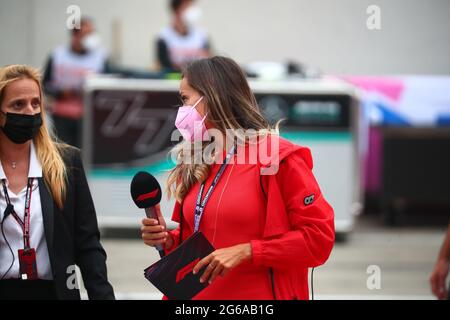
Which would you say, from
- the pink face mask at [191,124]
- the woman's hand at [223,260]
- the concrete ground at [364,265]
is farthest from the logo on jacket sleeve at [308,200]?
the concrete ground at [364,265]

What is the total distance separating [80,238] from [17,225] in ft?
1.11

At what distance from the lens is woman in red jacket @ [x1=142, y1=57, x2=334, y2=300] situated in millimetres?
3455

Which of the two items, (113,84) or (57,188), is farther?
(113,84)

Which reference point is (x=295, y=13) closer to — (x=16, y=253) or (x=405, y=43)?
(x=405, y=43)

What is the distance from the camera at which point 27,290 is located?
387 cm

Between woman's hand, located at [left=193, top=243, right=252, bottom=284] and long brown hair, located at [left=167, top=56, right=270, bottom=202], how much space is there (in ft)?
1.50

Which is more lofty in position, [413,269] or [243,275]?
[243,275]

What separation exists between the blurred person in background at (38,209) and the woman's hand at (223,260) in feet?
2.72

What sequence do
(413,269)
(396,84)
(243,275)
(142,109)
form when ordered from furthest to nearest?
(396,84)
(142,109)
(413,269)
(243,275)

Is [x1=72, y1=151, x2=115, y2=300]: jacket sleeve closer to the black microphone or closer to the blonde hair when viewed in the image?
the blonde hair

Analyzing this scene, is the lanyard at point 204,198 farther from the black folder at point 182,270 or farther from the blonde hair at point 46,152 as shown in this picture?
the blonde hair at point 46,152

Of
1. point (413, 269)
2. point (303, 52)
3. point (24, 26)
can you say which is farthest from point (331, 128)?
point (24, 26)

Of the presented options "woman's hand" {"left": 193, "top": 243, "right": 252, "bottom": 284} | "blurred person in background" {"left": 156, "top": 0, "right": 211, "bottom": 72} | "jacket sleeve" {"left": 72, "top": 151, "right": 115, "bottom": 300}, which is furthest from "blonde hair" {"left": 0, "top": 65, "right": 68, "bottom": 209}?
"blurred person in background" {"left": 156, "top": 0, "right": 211, "bottom": 72}

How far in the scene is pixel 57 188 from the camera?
4070 mm
